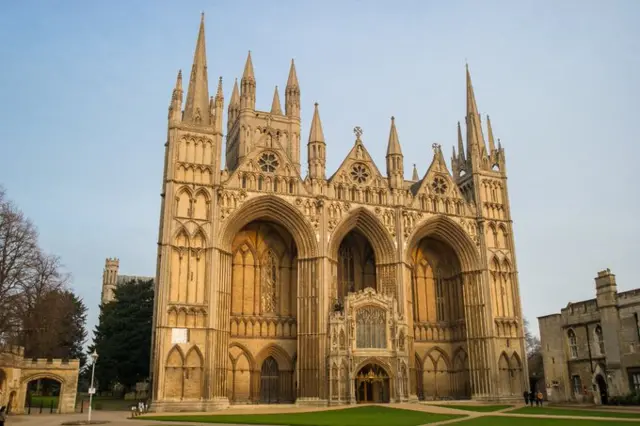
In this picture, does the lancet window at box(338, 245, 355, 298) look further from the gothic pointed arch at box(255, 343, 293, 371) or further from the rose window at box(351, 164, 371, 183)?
the gothic pointed arch at box(255, 343, 293, 371)

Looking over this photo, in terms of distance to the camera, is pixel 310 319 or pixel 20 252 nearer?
pixel 20 252

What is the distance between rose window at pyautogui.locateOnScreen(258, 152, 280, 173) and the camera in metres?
40.2

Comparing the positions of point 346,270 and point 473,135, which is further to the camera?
point 473,135

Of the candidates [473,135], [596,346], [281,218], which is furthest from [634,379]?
[281,218]

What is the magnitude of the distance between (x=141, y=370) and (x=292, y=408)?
21.9 metres

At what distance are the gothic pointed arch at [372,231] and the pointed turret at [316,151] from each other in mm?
3773

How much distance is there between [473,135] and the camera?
157ft

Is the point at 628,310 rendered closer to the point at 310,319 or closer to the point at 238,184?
the point at 310,319

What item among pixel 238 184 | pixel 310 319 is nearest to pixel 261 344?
pixel 310 319

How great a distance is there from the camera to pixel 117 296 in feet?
179

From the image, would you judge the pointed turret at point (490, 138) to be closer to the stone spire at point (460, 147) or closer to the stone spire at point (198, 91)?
the stone spire at point (460, 147)

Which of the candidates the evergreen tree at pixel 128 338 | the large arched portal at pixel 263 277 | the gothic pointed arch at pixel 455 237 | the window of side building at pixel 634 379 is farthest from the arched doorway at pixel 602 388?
the evergreen tree at pixel 128 338

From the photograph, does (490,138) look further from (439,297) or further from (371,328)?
(371,328)

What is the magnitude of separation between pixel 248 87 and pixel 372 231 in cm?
2452
